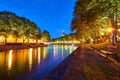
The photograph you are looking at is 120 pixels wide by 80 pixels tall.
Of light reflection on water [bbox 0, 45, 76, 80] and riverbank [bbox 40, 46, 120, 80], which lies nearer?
riverbank [bbox 40, 46, 120, 80]

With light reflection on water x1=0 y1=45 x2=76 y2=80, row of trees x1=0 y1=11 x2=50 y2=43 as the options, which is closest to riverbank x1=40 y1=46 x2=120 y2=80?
light reflection on water x1=0 y1=45 x2=76 y2=80

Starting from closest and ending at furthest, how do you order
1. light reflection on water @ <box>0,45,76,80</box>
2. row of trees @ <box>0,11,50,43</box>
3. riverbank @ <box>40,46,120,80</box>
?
riverbank @ <box>40,46,120,80</box> → light reflection on water @ <box>0,45,76,80</box> → row of trees @ <box>0,11,50,43</box>

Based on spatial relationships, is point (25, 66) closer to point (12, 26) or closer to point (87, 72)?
point (87, 72)

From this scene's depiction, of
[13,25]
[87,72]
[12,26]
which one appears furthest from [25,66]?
[13,25]

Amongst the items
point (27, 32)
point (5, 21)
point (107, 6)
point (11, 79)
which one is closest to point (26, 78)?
point (11, 79)

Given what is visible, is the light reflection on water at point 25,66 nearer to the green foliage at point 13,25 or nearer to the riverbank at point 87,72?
the riverbank at point 87,72

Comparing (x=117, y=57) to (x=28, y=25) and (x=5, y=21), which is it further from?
(x=28, y=25)

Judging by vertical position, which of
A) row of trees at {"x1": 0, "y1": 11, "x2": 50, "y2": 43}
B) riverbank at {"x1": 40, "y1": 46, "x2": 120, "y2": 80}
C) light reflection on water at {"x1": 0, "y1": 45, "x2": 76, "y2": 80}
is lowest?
light reflection on water at {"x1": 0, "y1": 45, "x2": 76, "y2": 80}

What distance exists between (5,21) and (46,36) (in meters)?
94.3

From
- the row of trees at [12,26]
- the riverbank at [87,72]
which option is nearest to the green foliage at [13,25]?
the row of trees at [12,26]

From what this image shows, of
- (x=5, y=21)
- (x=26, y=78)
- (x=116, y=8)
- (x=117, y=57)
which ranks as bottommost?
(x=26, y=78)

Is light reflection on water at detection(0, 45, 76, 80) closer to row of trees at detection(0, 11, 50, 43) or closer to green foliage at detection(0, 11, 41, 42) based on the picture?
row of trees at detection(0, 11, 50, 43)

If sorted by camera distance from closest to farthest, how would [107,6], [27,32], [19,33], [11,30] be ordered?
[107,6] → [11,30] → [19,33] → [27,32]

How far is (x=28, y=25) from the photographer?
114m
